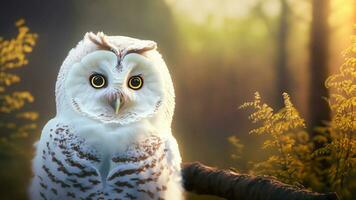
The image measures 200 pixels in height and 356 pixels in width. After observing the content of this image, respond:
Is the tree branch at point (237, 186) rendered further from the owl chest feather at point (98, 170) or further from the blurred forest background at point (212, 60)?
the blurred forest background at point (212, 60)

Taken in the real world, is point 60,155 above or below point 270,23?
below

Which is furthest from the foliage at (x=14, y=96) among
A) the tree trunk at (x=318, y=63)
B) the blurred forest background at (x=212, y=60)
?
the tree trunk at (x=318, y=63)

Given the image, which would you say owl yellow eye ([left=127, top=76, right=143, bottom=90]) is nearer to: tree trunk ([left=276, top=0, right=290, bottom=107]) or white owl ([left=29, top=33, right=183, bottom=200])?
white owl ([left=29, top=33, right=183, bottom=200])

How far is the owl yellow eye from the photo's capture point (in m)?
1.18

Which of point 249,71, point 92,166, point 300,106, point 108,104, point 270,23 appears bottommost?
point 92,166

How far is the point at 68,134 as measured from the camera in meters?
1.20

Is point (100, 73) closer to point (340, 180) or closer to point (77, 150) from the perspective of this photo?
point (77, 150)

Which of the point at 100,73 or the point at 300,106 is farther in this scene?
the point at 300,106

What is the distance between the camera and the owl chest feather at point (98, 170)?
117 cm

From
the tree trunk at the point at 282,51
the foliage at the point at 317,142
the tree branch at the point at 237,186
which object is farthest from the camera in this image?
the tree trunk at the point at 282,51

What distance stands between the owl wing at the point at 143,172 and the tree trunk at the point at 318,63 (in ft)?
2.13

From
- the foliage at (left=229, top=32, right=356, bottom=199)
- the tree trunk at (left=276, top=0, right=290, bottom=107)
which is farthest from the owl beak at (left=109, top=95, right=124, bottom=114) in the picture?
the tree trunk at (left=276, top=0, right=290, bottom=107)

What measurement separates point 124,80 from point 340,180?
2.73 feet

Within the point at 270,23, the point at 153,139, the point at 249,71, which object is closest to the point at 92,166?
the point at 153,139
